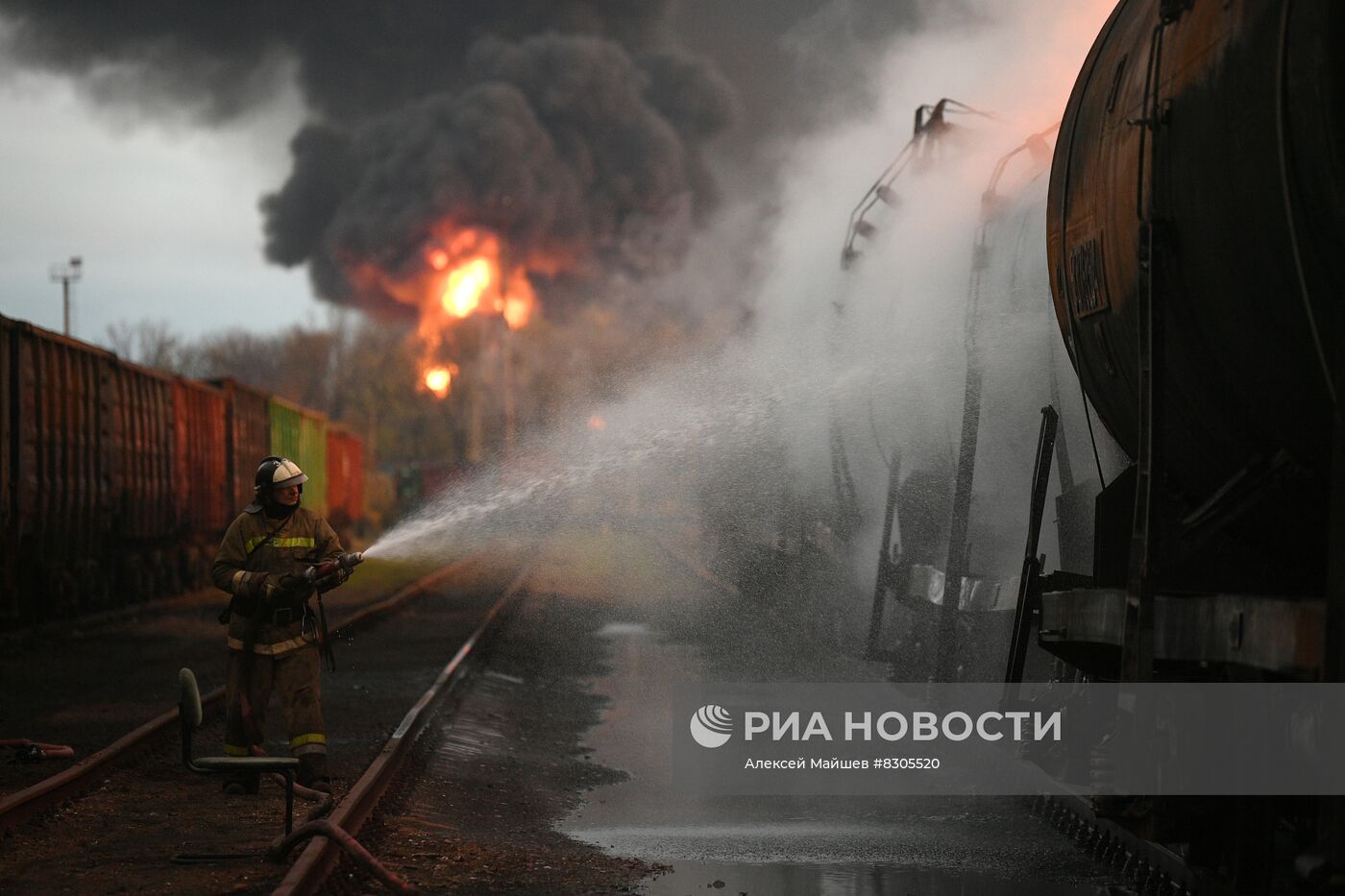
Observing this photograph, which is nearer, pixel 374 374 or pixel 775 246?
pixel 775 246

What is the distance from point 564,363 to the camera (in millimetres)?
58031

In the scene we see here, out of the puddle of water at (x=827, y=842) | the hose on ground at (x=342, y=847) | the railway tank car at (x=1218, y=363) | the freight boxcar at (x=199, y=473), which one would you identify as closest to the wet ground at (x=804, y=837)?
the puddle of water at (x=827, y=842)

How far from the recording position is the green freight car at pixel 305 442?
32031mm

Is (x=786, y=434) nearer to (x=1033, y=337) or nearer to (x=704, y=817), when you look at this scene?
(x=1033, y=337)

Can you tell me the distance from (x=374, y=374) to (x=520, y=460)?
165ft

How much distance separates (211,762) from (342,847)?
2.60 feet

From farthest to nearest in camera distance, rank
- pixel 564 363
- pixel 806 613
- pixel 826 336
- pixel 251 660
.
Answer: pixel 564 363
pixel 806 613
pixel 826 336
pixel 251 660

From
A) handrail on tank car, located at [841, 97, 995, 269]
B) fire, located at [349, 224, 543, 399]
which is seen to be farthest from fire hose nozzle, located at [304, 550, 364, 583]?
fire, located at [349, 224, 543, 399]

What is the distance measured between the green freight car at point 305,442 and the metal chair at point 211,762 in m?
25.0

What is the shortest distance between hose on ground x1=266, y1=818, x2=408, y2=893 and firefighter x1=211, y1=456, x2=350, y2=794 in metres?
0.88

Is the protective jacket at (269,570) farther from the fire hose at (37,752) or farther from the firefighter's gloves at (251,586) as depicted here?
the fire hose at (37,752)

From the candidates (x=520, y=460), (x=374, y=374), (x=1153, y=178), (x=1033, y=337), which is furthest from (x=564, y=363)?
(x=1153, y=178)

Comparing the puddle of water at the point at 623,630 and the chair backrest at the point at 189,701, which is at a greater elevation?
the chair backrest at the point at 189,701

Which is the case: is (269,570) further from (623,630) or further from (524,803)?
(623,630)
